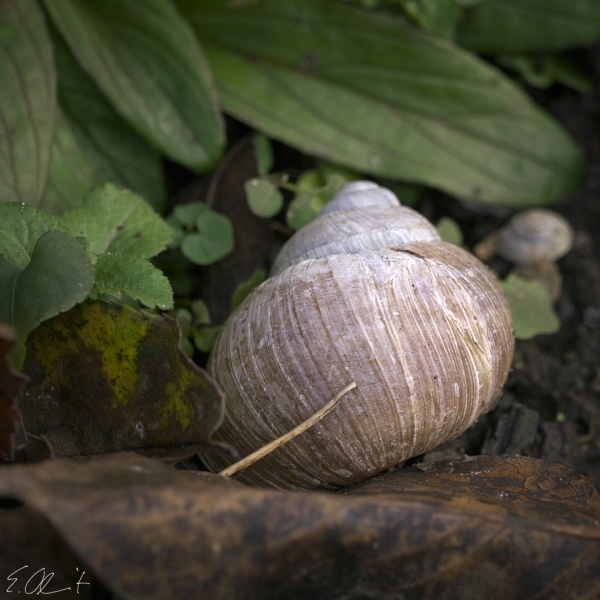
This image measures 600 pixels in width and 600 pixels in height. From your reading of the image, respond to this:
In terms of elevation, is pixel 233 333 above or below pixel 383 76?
below

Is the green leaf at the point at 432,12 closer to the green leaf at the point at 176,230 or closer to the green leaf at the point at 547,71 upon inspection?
the green leaf at the point at 547,71

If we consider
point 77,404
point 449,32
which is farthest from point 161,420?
point 449,32

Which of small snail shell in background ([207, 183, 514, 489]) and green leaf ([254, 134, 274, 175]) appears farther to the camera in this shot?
green leaf ([254, 134, 274, 175])

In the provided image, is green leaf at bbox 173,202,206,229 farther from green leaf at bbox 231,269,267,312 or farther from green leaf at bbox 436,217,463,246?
green leaf at bbox 436,217,463,246

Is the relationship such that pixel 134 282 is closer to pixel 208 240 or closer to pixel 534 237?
pixel 208 240

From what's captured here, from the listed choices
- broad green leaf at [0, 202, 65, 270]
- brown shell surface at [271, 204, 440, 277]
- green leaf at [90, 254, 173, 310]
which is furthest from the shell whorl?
broad green leaf at [0, 202, 65, 270]

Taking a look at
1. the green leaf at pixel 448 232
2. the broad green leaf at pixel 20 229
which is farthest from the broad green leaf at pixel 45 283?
the green leaf at pixel 448 232

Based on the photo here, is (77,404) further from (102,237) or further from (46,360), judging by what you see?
(102,237)
